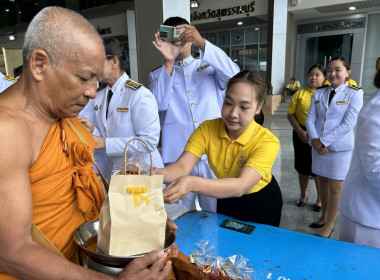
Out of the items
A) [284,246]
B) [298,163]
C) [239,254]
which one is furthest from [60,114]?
[298,163]

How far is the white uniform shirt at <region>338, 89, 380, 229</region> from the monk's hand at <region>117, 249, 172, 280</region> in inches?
47.8

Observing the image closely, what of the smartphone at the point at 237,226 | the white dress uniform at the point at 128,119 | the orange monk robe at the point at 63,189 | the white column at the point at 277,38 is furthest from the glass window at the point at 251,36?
the orange monk robe at the point at 63,189

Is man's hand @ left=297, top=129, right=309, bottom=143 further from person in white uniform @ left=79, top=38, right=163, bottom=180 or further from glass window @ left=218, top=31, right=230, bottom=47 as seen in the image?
glass window @ left=218, top=31, right=230, bottom=47

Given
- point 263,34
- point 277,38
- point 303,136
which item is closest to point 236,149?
point 303,136

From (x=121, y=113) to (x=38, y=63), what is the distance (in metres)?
1.35

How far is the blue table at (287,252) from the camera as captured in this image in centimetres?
121

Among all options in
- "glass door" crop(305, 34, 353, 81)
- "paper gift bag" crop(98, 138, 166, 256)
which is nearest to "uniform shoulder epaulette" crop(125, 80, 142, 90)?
"paper gift bag" crop(98, 138, 166, 256)

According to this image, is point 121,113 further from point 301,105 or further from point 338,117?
point 301,105

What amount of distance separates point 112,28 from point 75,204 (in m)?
14.4

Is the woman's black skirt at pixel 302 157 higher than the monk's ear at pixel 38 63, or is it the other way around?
the monk's ear at pixel 38 63

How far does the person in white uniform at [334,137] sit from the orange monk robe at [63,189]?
2.58 meters

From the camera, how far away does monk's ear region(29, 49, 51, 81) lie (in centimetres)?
88

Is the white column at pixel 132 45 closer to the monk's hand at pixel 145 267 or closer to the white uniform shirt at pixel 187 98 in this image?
the white uniform shirt at pixel 187 98

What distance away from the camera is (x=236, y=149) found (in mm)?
1812
